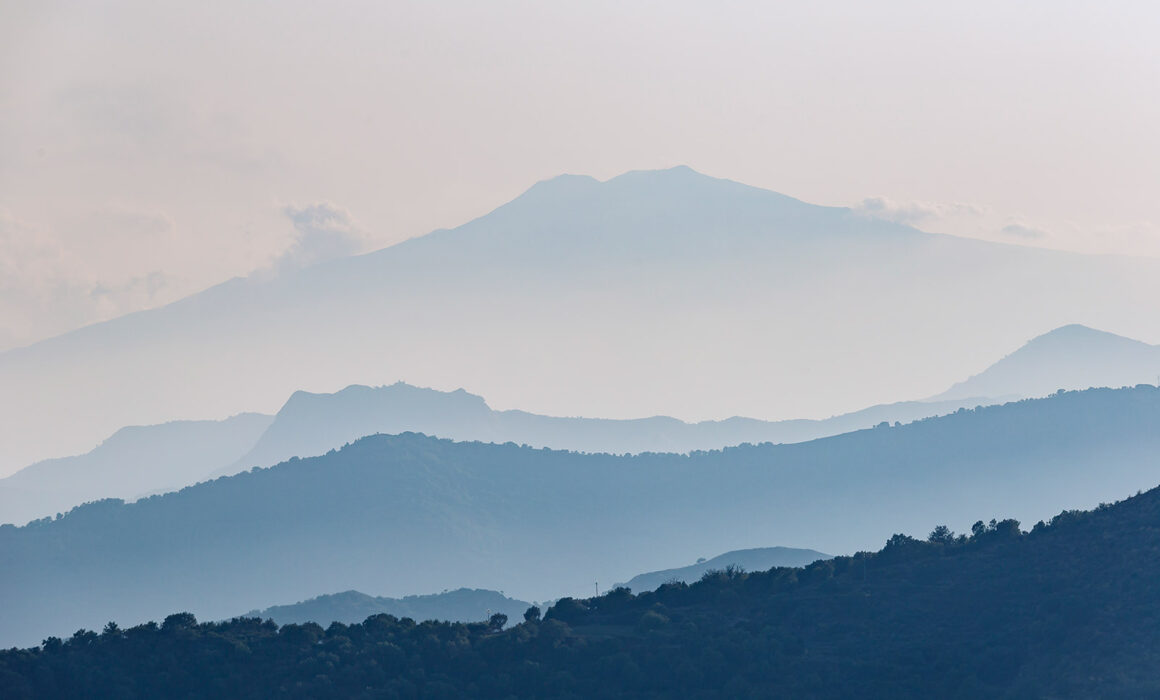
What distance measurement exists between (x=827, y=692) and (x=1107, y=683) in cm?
1592

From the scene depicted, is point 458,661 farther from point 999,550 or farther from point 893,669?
point 999,550

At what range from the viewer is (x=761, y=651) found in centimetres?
10512

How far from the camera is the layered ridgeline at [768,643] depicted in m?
99.1

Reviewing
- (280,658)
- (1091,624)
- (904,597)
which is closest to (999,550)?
(904,597)

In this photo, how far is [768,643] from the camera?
10594 centimetres

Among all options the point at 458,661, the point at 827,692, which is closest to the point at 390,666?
the point at 458,661

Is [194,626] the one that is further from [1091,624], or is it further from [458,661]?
[1091,624]

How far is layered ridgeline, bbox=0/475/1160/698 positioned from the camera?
99062mm

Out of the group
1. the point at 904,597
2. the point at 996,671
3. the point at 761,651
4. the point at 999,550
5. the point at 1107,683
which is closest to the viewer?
the point at 1107,683

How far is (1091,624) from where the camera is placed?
10000 cm

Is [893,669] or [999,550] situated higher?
[999,550]

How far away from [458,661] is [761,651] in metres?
18.8

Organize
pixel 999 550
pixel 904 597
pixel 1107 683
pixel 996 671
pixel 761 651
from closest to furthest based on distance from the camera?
1. pixel 1107 683
2. pixel 996 671
3. pixel 761 651
4. pixel 904 597
5. pixel 999 550

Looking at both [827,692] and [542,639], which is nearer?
[827,692]
